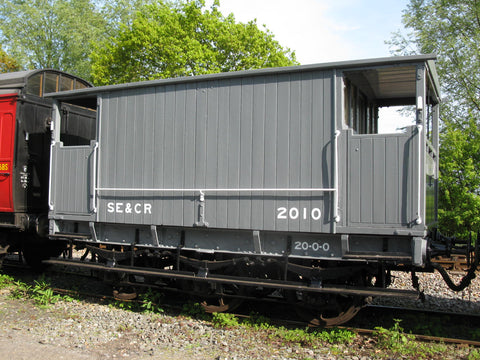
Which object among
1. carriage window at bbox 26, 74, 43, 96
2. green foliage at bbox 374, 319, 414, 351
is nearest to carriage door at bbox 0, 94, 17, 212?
carriage window at bbox 26, 74, 43, 96

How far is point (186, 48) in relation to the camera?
19578mm

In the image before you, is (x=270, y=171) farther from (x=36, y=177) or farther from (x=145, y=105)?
(x=36, y=177)

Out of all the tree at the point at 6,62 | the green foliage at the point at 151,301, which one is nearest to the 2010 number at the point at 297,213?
the green foliage at the point at 151,301

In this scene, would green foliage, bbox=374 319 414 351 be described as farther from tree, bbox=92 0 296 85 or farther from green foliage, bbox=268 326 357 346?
tree, bbox=92 0 296 85

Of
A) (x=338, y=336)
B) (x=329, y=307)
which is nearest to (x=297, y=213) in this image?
(x=329, y=307)

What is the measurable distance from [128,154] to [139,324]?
276 cm

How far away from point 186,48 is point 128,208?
14.1 meters

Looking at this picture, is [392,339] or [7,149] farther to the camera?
[7,149]

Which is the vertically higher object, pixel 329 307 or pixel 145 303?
pixel 329 307

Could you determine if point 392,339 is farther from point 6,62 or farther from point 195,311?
point 6,62

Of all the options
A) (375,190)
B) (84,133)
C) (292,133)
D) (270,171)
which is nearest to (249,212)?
(270,171)

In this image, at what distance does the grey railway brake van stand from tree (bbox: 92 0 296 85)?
490 inches

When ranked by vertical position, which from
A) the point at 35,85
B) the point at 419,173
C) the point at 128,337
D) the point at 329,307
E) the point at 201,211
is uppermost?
the point at 35,85

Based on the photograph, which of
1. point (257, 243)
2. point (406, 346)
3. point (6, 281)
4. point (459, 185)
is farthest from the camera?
point (459, 185)
